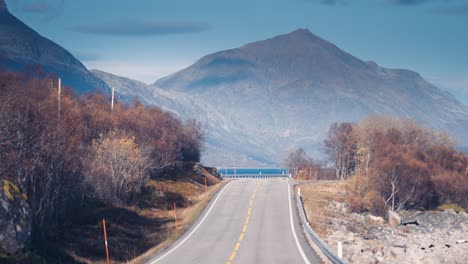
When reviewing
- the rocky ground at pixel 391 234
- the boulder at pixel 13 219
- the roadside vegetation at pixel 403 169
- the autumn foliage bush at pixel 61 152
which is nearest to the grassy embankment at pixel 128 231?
the boulder at pixel 13 219

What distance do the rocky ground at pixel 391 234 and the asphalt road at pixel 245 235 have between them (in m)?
2.47

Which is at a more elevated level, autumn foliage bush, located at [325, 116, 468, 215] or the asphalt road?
autumn foliage bush, located at [325, 116, 468, 215]

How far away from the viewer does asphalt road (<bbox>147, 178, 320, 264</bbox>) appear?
30656 mm

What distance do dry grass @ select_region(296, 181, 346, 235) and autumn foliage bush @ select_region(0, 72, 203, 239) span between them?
56.0 feet

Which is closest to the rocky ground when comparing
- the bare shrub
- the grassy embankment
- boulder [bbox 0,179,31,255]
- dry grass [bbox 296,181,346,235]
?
dry grass [bbox 296,181,346,235]

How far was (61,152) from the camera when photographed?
44062 millimetres

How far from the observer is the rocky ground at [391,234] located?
3897 cm

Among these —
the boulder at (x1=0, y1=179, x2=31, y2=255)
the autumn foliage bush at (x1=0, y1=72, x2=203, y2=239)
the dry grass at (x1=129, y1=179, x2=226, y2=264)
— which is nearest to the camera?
the boulder at (x1=0, y1=179, x2=31, y2=255)

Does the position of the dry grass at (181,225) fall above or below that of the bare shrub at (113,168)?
below

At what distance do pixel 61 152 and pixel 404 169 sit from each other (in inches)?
1947

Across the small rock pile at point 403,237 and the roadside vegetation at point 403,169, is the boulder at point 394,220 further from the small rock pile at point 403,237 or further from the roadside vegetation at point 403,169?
the roadside vegetation at point 403,169

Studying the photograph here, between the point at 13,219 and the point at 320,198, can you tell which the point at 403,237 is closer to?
the point at 320,198

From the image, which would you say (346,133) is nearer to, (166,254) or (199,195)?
(199,195)

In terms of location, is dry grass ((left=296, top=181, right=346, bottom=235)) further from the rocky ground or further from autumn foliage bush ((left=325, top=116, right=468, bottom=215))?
autumn foliage bush ((left=325, top=116, right=468, bottom=215))
